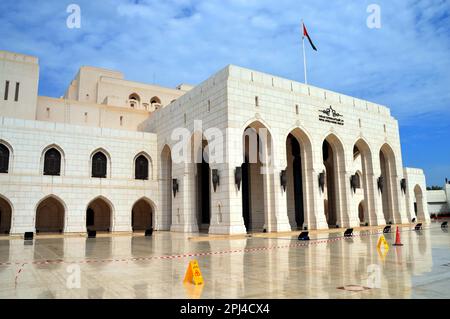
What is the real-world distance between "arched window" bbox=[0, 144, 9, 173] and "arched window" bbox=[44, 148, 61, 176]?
2596 mm

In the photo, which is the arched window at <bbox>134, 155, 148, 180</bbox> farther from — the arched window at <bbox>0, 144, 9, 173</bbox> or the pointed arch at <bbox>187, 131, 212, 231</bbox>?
the arched window at <bbox>0, 144, 9, 173</bbox>

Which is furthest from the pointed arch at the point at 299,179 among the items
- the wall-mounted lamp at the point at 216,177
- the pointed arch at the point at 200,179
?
the wall-mounted lamp at the point at 216,177

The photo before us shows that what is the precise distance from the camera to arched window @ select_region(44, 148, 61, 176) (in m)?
28.5

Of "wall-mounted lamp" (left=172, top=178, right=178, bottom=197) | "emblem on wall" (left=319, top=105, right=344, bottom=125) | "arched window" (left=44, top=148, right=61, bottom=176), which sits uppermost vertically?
"emblem on wall" (left=319, top=105, right=344, bottom=125)

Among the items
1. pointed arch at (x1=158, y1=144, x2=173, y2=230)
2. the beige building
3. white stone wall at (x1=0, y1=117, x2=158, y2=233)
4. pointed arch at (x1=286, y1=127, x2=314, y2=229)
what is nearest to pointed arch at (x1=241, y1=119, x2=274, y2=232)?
the beige building

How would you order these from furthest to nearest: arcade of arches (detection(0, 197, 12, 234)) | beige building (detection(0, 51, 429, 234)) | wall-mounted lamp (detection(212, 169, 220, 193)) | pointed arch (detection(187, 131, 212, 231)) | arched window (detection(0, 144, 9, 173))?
1. arcade of arches (detection(0, 197, 12, 234))
2. pointed arch (detection(187, 131, 212, 231))
3. arched window (detection(0, 144, 9, 173))
4. beige building (detection(0, 51, 429, 234))
5. wall-mounted lamp (detection(212, 169, 220, 193))

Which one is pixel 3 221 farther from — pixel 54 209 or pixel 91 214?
pixel 91 214

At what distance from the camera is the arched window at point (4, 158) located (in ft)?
88.0

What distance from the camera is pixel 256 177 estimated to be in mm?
33281

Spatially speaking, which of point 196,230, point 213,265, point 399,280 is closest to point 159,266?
point 213,265

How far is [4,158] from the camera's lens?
88.5 feet

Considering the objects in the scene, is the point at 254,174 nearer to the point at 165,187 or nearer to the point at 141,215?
the point at 165,187

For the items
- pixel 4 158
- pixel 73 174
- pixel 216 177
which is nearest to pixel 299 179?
pixel 216 177

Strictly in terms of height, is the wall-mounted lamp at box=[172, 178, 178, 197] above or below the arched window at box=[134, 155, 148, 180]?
below
